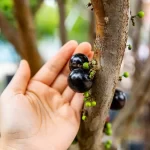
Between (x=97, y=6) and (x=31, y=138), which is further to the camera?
(x=31, y=138)

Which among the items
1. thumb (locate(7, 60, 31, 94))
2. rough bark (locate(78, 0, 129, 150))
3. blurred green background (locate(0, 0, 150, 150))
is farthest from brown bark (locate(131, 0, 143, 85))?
rough bark (locate(78, 0, 129, 150))

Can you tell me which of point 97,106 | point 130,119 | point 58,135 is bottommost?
point 130,119

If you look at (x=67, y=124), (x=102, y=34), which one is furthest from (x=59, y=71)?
(x=102, y=34)

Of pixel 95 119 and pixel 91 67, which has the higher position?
pixel 91 67

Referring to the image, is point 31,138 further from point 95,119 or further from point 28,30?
point 28,30

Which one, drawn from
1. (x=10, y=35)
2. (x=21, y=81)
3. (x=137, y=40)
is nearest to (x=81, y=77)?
(x=21, y=81)

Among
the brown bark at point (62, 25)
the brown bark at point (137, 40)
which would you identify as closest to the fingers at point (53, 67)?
the brown bark at point (62, 25)

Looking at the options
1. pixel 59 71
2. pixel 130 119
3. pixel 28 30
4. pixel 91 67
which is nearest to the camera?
pixel 91 67
